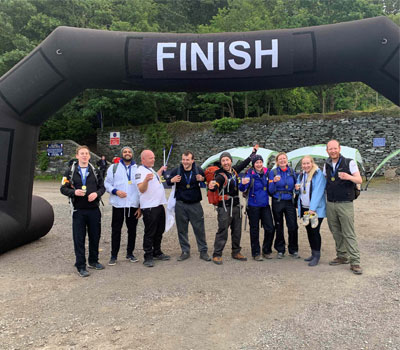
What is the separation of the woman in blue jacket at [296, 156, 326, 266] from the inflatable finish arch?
133cm

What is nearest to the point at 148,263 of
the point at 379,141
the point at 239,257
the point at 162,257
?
the point at 162,257

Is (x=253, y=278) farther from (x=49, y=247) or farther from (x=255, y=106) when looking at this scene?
(x=255, y=106)

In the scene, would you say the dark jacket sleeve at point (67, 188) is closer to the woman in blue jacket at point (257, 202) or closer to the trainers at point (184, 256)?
the trainers at point (184, 256)

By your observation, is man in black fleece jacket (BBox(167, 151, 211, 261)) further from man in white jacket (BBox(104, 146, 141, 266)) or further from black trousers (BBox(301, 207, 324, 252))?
black trousers (BBox(301, 207, 324, 252))

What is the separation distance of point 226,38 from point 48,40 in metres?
2.59

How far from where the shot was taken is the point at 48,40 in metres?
4.74

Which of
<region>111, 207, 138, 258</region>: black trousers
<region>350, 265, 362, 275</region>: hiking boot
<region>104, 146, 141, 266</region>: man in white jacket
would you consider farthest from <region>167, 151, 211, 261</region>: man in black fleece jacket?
<region>350, 265, 362, 275</region>: hiking boot

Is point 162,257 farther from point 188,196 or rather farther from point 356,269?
point 356,269

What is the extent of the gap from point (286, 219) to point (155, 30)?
21853mm

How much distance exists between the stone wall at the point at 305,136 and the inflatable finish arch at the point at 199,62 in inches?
545

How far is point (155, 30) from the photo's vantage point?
76.6ft

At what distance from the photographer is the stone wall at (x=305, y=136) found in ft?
55.2

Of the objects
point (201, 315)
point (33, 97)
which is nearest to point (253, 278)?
point (201, 315)

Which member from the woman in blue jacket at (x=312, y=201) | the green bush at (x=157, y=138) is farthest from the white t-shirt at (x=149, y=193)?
the green bush at (x=157, y=138)
